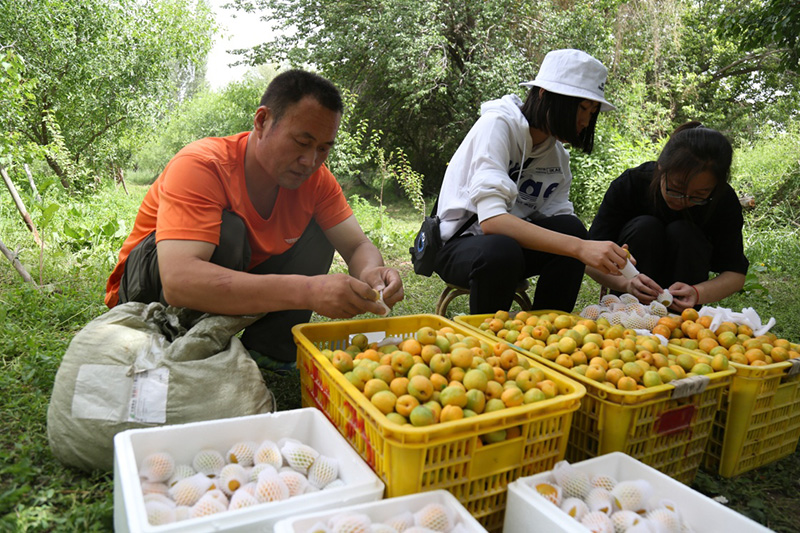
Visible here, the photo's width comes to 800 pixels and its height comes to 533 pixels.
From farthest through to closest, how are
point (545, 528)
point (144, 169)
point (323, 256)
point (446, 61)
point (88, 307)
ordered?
point (144, 169) → point (446, 61) → point (88, 307) → point (323, 256) → point (545, 528)

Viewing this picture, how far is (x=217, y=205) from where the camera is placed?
5.97 feet

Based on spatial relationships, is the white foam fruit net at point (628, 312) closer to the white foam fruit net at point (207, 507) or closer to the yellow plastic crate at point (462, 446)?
the yellow plastic crate at point (462, 446)

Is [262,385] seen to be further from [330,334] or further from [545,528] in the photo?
[545,528]

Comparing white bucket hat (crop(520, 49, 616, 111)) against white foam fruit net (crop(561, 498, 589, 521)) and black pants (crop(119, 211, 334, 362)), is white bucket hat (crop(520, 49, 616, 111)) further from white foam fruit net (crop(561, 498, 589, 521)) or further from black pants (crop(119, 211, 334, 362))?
white foam fruit net (crop(561, 498, 589, 521))

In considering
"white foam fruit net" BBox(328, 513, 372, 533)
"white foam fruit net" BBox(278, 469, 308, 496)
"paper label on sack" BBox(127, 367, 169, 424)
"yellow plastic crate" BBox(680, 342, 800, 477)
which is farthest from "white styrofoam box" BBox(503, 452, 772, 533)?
"paper label on sack" BBox(127, 367, 169, 424)

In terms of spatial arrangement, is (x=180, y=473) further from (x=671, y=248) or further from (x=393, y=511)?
(x=671, y=248)

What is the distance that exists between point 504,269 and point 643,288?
657 mm

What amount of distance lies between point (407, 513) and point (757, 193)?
32.7ft

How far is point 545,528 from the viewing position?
3.70 ft

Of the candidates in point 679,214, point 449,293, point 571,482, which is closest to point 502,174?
point 449,293

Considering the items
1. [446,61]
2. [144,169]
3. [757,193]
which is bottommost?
[144,169]

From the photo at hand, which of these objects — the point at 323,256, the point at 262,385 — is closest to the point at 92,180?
the point at 323,256

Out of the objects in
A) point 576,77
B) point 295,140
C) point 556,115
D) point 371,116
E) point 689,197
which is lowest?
Answer: point 689,197

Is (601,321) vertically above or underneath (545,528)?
above
